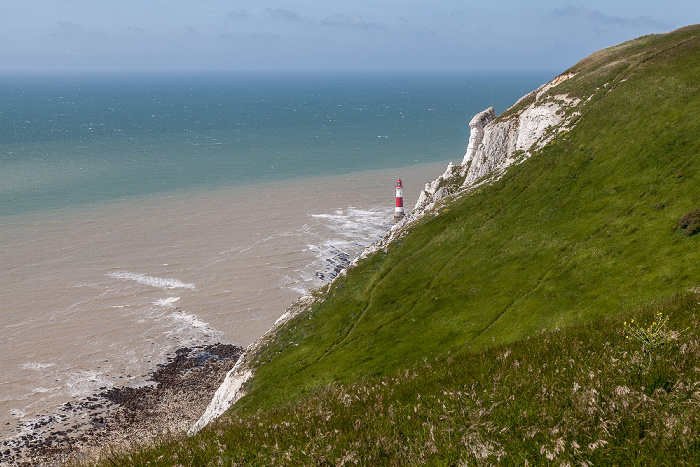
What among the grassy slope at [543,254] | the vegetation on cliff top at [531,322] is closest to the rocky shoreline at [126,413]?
the vegetation on cliff top at [531,322]

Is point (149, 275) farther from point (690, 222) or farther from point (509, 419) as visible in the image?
point (509, 419)

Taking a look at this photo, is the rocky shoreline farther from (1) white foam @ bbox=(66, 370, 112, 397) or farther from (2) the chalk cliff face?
(2) the chalk cliff face

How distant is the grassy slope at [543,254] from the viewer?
105 feet

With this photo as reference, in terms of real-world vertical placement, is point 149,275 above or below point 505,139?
below

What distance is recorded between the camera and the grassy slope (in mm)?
32000

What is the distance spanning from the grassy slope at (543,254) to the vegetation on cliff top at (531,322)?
5.8 inches

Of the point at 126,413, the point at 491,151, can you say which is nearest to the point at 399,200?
the point at 491,151

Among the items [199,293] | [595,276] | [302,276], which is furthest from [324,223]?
[595,276]

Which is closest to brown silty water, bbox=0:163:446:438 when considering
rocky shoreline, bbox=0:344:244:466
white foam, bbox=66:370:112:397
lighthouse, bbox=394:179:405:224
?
white foam, bbox=66:370:112:397

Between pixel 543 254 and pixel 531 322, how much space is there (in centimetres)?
785

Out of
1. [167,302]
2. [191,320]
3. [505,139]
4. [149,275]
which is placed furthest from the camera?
[149,275]

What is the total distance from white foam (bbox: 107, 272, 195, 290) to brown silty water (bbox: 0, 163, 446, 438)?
21cm

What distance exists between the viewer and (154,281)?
7188 cm

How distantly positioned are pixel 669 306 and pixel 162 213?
3733 inches
